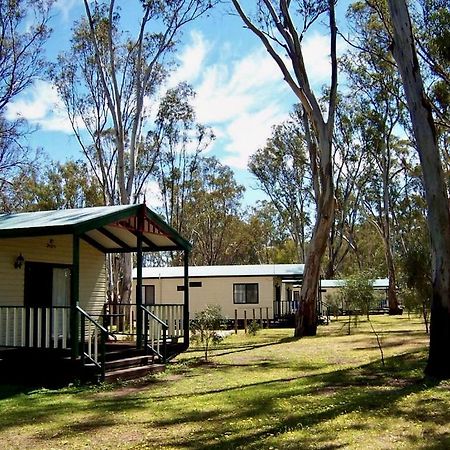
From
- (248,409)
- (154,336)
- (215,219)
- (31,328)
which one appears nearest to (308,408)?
(248,409)

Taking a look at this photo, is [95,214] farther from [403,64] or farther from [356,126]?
[356,126]

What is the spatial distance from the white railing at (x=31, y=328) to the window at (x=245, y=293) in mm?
18383

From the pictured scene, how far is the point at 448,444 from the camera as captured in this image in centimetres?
571

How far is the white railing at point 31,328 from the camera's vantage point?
10.4m

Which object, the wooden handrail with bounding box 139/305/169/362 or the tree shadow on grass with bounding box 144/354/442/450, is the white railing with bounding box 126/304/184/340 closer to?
the wooden handrail with bounding box 139/305/169/362

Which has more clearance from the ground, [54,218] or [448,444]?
A: [54,218]

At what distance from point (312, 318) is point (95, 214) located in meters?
10.8

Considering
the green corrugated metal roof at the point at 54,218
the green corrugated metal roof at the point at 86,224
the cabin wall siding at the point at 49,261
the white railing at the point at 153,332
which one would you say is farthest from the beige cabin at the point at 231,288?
the green corrugated metal roof at the point at 54,218

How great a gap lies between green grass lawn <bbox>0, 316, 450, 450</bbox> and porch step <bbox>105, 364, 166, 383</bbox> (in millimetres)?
267

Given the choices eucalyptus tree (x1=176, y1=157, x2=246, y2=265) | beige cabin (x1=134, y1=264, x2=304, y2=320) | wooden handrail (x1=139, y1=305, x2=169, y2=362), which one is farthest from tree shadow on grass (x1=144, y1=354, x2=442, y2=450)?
eucalyptus tree (x1=176, y1=157, x2=246, y2=265)

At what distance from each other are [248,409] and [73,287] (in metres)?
4.02

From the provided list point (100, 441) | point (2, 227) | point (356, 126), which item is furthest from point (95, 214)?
point (356, 126)

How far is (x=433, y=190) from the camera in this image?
9.34 meters

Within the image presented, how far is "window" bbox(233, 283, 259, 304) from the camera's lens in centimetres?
2927
